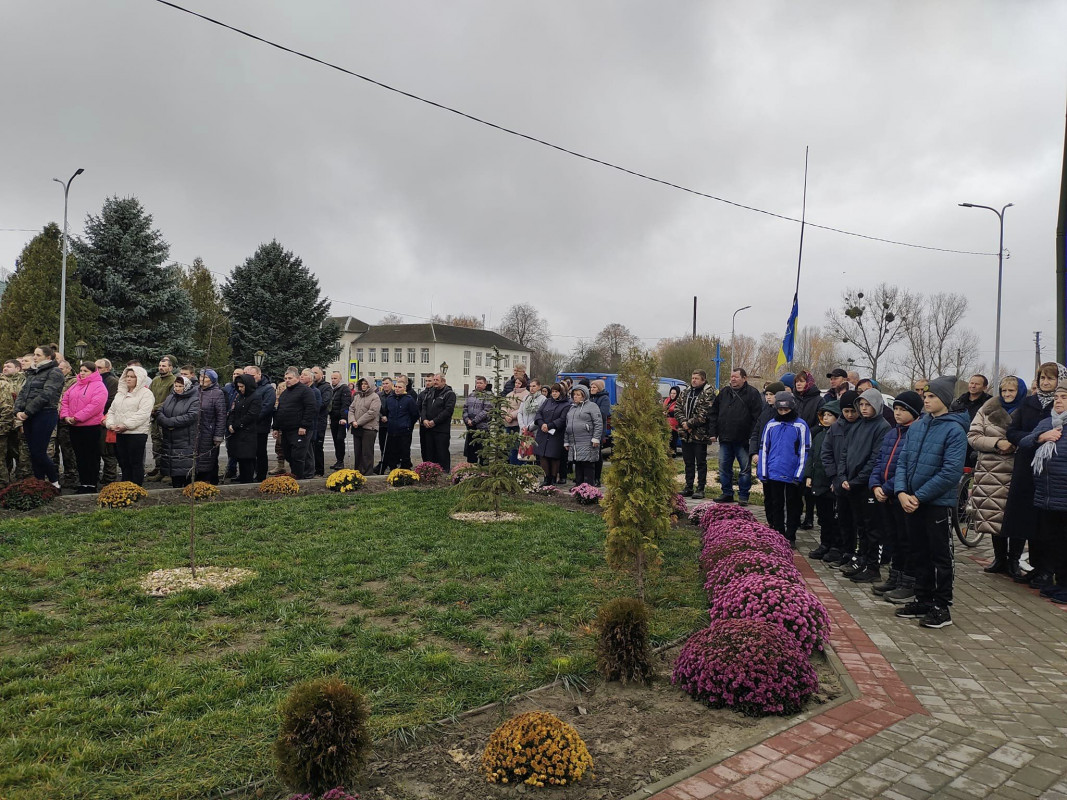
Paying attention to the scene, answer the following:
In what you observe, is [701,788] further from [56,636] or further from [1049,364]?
[1049,364]

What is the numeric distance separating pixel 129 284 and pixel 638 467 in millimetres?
29605

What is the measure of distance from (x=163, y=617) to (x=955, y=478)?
6444 mm

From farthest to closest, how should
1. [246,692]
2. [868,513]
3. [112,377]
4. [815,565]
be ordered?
1. [112,377]
2. [815,565]
3. [868,513]
4. [246,692]

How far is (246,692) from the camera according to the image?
397cm

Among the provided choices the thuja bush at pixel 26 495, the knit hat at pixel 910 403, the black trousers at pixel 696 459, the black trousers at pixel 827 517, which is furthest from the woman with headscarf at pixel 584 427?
the thuja bush at pixel 26 495

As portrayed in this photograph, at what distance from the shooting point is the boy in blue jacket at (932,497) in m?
5.71

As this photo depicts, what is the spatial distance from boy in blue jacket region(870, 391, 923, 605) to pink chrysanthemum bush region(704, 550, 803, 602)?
1570 mm

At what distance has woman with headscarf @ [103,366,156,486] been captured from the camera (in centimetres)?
961

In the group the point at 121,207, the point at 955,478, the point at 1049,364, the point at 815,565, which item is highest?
the point at 121,207

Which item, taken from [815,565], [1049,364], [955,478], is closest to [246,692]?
[955,478]

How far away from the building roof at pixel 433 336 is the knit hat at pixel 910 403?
248ft

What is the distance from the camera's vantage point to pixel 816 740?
3592 millimetres

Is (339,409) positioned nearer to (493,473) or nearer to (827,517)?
(493,473)

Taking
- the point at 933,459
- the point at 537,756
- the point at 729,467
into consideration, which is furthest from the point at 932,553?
the point at 729,467
